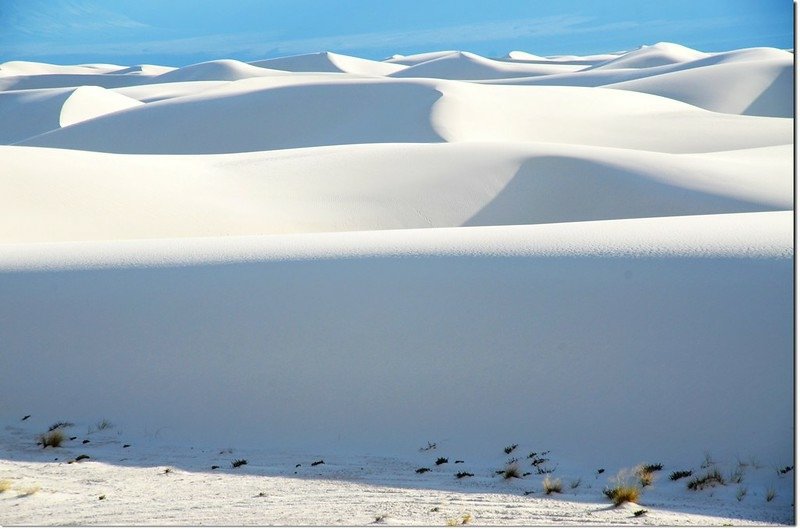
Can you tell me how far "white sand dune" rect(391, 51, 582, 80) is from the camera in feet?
236

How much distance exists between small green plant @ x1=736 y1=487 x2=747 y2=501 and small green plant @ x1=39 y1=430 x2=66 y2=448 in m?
4.79

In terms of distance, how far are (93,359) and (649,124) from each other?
86.1 feet

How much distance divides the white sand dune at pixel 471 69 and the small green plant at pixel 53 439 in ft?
215

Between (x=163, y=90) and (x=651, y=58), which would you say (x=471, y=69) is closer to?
(x=651, y=58)

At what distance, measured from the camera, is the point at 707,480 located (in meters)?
5.61

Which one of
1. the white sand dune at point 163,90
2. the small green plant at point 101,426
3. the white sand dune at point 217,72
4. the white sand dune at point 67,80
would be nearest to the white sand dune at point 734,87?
the white sand dune at point 163,90

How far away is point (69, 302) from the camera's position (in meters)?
8.67

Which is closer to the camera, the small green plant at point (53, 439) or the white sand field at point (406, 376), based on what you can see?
the white sand field at point (406, 376)

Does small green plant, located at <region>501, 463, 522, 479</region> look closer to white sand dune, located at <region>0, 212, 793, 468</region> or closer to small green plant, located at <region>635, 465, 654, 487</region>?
white sand dune, located at <region>0, 212, 793, 468</region>

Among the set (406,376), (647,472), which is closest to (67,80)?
(406,376)

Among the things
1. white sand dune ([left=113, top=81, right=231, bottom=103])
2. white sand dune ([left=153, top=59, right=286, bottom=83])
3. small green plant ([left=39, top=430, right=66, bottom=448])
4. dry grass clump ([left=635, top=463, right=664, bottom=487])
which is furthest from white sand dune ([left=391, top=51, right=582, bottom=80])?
dry grass clump ([left=635, top=463, right=664, bottom=487])

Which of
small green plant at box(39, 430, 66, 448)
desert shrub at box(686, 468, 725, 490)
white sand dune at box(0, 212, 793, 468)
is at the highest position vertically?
white sand dune at box(0, 212, 793, 468)

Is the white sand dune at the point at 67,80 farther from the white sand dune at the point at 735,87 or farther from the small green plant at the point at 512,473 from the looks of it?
the small green plant at the point at 512,473

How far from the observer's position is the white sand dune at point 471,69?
7200 centimetres
